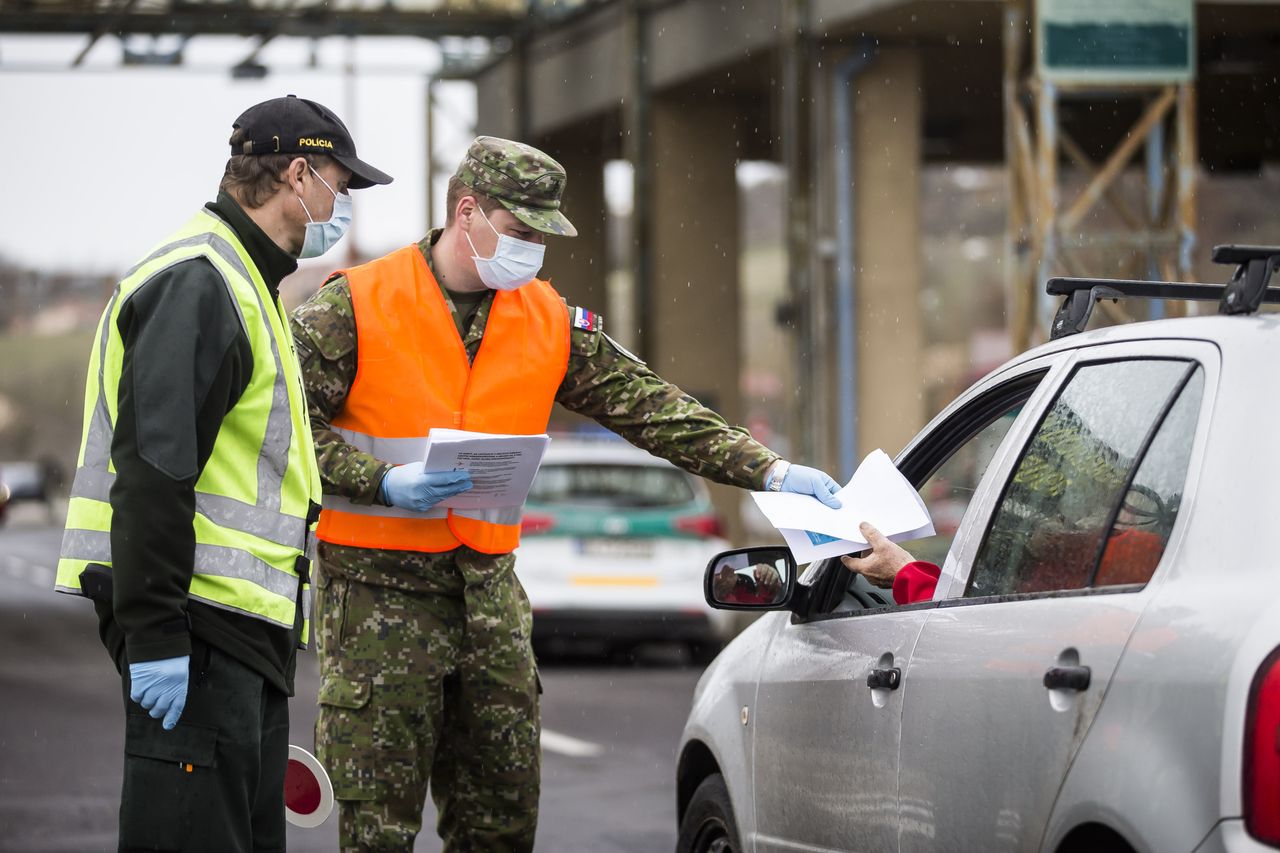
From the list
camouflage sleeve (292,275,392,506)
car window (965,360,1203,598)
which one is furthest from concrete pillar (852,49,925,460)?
car window (965,360,1203,598)

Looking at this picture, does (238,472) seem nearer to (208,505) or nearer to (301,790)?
(208,505)

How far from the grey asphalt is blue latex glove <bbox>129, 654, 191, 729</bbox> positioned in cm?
429

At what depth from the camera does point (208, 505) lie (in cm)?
404

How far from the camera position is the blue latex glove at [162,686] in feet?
12.5

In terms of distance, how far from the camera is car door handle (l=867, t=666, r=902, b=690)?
401 cm

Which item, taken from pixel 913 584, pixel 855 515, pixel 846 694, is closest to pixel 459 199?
pixel 855 515

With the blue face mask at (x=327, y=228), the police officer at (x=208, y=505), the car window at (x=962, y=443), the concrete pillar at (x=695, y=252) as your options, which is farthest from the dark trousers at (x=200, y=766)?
the concrete pillar at (x=695, y=252)

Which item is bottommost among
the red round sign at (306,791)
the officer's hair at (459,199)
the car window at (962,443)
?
the red round sign at (306,791)

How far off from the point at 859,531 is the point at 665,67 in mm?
20016

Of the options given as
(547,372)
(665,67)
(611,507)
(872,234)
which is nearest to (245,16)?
(665,67)

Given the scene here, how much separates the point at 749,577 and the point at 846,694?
583 millimetres

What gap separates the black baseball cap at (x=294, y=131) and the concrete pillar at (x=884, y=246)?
17.1 meters

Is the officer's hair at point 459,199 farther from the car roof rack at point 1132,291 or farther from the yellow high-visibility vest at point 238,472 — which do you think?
the car roof rack at point 1132,291

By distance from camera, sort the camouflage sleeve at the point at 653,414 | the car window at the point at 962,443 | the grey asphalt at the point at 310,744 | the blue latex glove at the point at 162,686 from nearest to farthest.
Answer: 1. the blue latex glove at the point at 162,686
2. the car window at the point at 962,443
3. the camouflage sleeve at the point at 653,414
4. the grey asphalt at the point at 310,744
